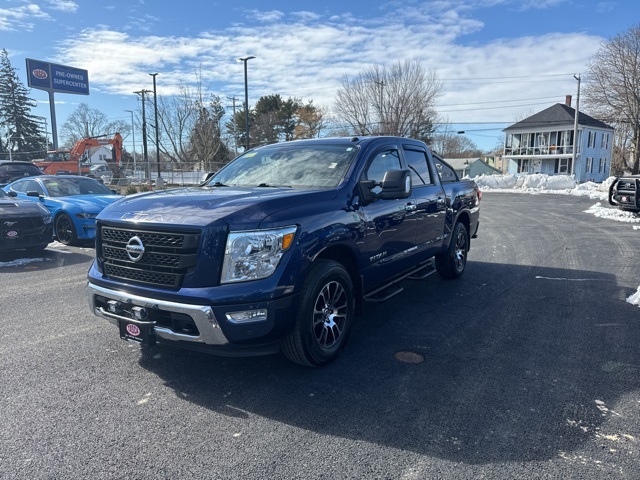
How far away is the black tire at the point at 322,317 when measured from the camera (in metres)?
3.48

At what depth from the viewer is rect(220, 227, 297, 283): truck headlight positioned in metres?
3.20

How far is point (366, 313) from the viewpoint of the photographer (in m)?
5.30

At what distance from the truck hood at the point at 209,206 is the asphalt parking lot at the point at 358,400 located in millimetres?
1282

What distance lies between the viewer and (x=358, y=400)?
329 cm

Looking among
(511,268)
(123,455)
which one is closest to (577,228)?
(511,268)

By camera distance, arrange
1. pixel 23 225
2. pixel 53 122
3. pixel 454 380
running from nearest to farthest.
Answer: pixel 454 380
pixel 23 225
pixel 53 122

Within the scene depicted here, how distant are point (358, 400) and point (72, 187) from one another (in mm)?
9866

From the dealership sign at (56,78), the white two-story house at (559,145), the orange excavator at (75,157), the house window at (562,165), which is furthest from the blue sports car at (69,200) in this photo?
the house window at (562,165)

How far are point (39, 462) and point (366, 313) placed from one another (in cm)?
347

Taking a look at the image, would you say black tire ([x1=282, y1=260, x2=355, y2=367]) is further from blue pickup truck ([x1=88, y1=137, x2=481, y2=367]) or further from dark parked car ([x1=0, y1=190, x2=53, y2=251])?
dark parked car ([x1=0, y1=190, x2=53, y2=251])

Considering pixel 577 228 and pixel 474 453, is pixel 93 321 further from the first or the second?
pixel 577 228

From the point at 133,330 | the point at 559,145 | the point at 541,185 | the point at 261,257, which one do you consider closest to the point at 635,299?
the point at 261,257

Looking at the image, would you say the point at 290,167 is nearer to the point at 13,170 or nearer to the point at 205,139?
the point at 13,170

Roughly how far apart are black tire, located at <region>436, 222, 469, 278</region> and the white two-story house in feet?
155
